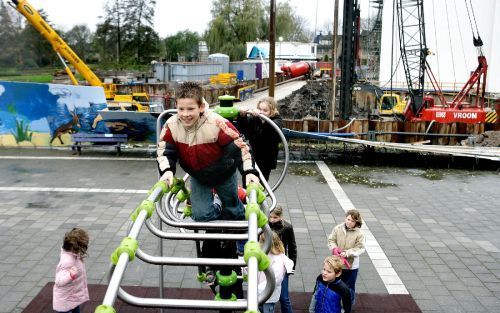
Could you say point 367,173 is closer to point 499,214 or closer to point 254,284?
point 499,214

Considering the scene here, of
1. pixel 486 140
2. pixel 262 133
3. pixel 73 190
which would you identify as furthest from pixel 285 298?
pixel 486 140

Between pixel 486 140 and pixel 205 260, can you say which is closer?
pixel 205 260

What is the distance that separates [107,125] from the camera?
15.5 metres

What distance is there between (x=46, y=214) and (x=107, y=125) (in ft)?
21.0

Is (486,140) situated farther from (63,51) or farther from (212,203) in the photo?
(63,51)

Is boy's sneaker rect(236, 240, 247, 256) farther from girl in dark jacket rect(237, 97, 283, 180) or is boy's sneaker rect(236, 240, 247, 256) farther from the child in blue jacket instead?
girl in dark jacket rect(237, 97, 283, 180)

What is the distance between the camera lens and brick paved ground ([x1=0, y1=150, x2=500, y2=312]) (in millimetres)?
6578

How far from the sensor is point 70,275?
4.67 metres

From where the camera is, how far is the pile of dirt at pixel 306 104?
83.6 feet

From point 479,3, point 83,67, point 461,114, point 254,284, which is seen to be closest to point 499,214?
point 461,114

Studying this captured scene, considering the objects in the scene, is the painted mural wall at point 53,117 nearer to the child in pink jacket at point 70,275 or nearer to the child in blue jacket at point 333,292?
the child in pink jacket at point 70,275

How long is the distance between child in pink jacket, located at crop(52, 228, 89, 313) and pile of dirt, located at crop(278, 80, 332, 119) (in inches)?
662

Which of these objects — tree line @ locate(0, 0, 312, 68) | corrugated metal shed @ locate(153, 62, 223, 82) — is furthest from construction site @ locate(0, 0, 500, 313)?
tree line @ locate(0, 0, 312, 68)

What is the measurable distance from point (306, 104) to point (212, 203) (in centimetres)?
2711
